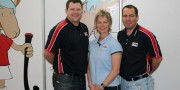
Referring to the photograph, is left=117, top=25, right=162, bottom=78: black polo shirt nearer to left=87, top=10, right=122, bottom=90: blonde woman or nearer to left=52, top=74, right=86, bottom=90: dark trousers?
left=87, top=10, right=122, bottom=90: blonde woman

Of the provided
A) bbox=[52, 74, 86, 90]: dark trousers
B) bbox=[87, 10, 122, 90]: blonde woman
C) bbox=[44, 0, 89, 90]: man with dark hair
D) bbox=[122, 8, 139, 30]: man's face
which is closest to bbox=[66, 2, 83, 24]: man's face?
bbox=[44, 0, 89, 90]: man with dark hair

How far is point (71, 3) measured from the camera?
Result: 2.23 metres

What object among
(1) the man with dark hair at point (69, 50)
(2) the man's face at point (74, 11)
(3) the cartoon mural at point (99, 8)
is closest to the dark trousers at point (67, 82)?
(1) the man with dark hair at point (69, 50)

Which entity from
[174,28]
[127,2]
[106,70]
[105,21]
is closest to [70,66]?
[106,70]

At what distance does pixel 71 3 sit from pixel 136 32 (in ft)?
2.41

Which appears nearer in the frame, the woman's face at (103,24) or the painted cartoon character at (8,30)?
the woman's face at (103,24)

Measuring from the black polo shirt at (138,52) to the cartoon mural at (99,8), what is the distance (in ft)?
1.79

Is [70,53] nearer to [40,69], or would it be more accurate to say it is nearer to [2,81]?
[40,69]

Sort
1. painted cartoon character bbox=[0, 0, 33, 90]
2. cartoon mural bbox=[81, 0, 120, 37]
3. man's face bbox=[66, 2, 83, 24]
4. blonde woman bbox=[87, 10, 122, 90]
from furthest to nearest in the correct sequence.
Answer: painted cartoon character bbox=[0, 0, 33, 90] < cartoon mural bbox=[81, 0, 120, 37] < man's face bbox=[66, 2, 83, 24] < blonde woman bbox=[87, 10, 122, 90]

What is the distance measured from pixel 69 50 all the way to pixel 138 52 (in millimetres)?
703

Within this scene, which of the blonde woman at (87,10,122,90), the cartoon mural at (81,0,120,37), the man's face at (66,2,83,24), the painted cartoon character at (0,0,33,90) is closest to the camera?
the blonde woman at (87,10,122,90)

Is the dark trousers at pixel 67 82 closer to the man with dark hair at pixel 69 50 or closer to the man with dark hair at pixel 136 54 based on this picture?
the man with dark hair at pixel 69 50

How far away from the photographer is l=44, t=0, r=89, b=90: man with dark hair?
7.21 feet

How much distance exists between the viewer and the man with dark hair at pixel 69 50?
2.20 meters
